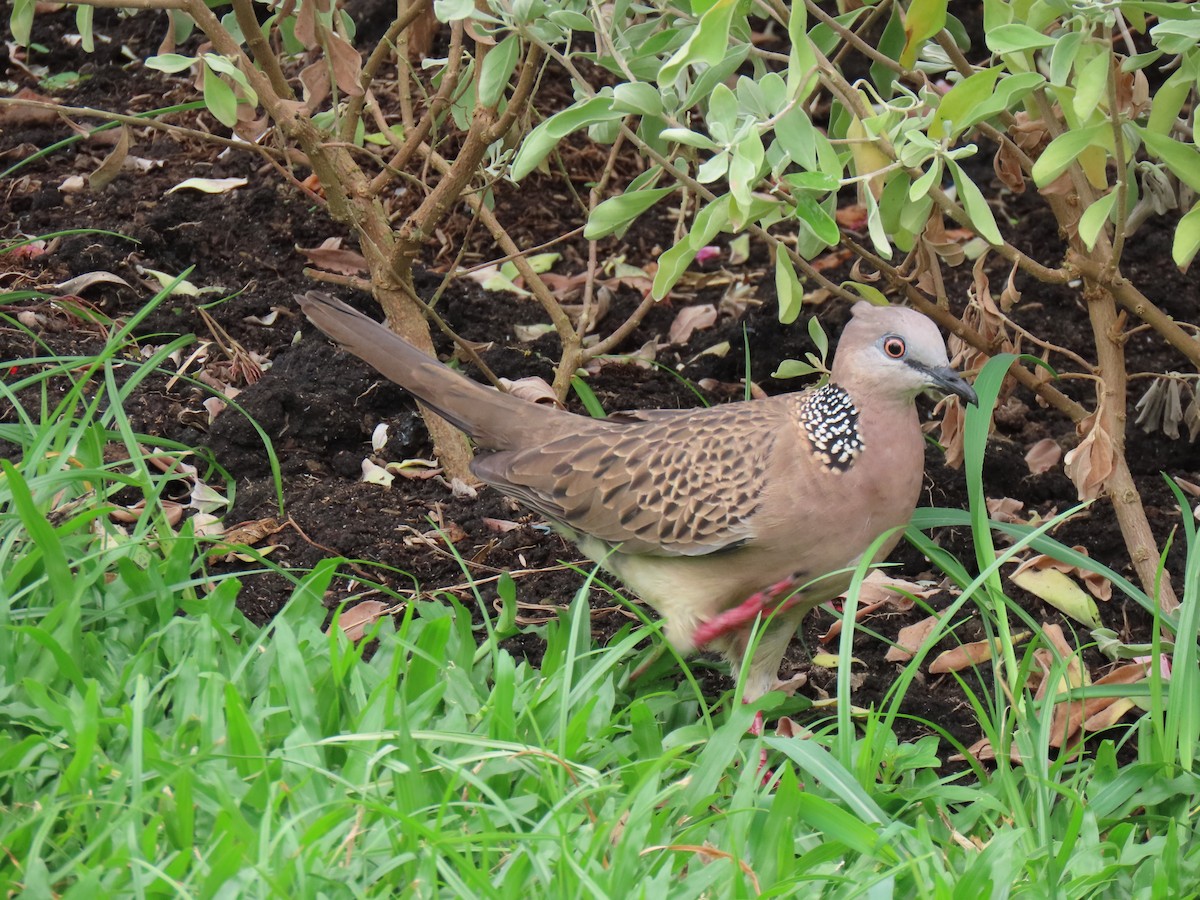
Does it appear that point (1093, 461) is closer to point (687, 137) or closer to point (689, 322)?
point (687, 137)

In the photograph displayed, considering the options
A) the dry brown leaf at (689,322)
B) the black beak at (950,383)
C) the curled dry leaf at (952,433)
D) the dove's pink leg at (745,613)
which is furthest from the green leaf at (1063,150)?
the dry brown leaf at (689,322)

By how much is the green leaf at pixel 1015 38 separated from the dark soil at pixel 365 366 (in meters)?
1.78

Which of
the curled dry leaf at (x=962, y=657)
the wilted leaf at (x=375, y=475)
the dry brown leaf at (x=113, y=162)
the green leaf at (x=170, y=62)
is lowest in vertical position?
the wilted leaf at (x=375, y=475)

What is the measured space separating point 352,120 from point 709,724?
2.34m

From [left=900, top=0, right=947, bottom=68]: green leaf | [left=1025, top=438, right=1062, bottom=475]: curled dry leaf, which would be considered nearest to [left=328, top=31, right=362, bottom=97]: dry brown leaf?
[left=900, top=0, right=947, bottom=68]: green leaf

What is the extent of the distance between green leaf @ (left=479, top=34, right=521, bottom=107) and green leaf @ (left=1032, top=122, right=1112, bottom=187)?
1.38 metres

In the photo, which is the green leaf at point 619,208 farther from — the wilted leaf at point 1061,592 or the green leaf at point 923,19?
the wilted leaf at point 1061,592

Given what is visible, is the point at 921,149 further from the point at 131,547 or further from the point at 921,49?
the point at 131,547

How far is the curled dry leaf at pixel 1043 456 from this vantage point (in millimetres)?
4945

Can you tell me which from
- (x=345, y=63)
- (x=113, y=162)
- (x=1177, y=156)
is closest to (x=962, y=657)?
(x=1177, y=156)

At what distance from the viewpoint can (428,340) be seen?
4.86 metres

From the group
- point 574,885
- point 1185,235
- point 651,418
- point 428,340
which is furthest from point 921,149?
point 428,340

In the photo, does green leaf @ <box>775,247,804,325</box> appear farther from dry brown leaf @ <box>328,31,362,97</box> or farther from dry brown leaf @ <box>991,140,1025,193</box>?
dry brown leaf @ <box>328,31,362,97</box>

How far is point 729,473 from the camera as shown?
148 inches
